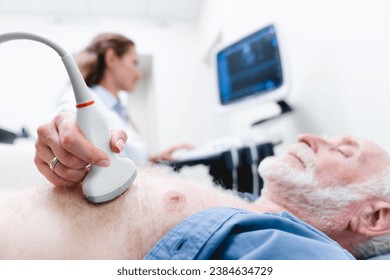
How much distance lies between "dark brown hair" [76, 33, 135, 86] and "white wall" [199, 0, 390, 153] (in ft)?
2.28

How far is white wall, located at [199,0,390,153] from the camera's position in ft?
2.94

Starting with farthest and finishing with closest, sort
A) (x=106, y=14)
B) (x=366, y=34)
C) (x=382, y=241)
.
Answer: (x=106, y=14) → (x=366, y=34) → (x=382, y=241)

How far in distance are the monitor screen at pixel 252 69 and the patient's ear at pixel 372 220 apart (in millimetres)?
629

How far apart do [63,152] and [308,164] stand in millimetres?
545

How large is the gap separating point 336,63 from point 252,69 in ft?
1.20

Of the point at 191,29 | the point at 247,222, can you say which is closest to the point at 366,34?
the point at 247,222

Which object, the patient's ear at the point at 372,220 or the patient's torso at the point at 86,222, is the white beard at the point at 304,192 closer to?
the patient's ear at the point at 372,220

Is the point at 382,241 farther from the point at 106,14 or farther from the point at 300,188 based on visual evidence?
the point at 106,14

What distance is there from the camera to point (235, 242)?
450 mm

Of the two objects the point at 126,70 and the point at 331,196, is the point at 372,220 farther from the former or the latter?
the point at 126,70

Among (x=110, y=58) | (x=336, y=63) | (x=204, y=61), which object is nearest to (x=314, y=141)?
(x=336, y=63)

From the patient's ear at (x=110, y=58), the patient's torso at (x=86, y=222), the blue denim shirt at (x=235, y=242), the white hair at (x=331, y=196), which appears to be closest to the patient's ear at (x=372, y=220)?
the white hair at (x=331, y=196)
